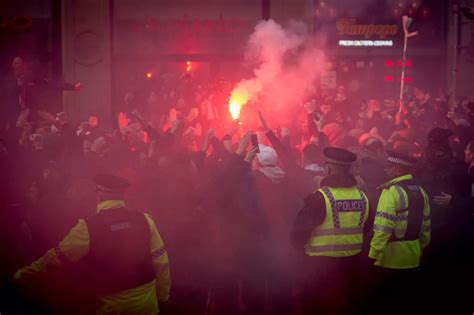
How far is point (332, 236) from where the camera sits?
16.0ft

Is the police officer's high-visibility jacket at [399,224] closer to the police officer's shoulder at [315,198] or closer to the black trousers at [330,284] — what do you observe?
the black trousers at [330,284]

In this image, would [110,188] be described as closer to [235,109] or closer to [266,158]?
[266,158]

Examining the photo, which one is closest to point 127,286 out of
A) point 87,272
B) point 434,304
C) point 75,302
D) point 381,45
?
point 87,272

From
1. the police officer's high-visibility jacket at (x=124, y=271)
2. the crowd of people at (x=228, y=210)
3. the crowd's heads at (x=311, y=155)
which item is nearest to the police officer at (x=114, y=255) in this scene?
the police officer's high-visibility jacket at (x=124, y=271)

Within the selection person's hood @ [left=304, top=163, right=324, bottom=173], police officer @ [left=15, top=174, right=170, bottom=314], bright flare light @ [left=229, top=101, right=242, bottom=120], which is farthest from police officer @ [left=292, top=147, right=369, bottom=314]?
bright flare light @ [left=229, top=101, right=242, bottom=120]

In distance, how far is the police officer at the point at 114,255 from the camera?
4129mm

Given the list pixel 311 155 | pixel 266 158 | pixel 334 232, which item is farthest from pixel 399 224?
pixel 311 155

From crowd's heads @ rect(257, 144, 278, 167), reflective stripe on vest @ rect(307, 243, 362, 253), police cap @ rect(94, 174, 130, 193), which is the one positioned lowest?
reflective stripe on vest @ rect(307, 243, 362, 253)

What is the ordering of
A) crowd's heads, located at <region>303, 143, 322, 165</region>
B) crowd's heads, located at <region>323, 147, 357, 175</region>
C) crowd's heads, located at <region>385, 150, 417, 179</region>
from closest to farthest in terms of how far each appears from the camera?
crowd's heads, located at <region>323, 147, 357, 175</region>
crowd's heads, located at <region>385, 150, 417, 179</region>
crowd's heads, located at <region>303, 143, 322, 165</region>

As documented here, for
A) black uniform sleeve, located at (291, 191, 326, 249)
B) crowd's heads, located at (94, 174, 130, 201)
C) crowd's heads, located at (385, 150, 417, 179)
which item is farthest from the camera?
crowd's heads, located at (385, 150, 417, 179)

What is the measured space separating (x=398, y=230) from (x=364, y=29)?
12.1 m

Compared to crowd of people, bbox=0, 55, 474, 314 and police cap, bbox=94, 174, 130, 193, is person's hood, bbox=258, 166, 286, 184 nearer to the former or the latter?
crowd of people, bbox=0, 55, 474, 314

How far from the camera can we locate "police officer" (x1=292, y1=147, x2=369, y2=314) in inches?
191

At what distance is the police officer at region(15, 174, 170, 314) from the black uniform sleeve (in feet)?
3.97
